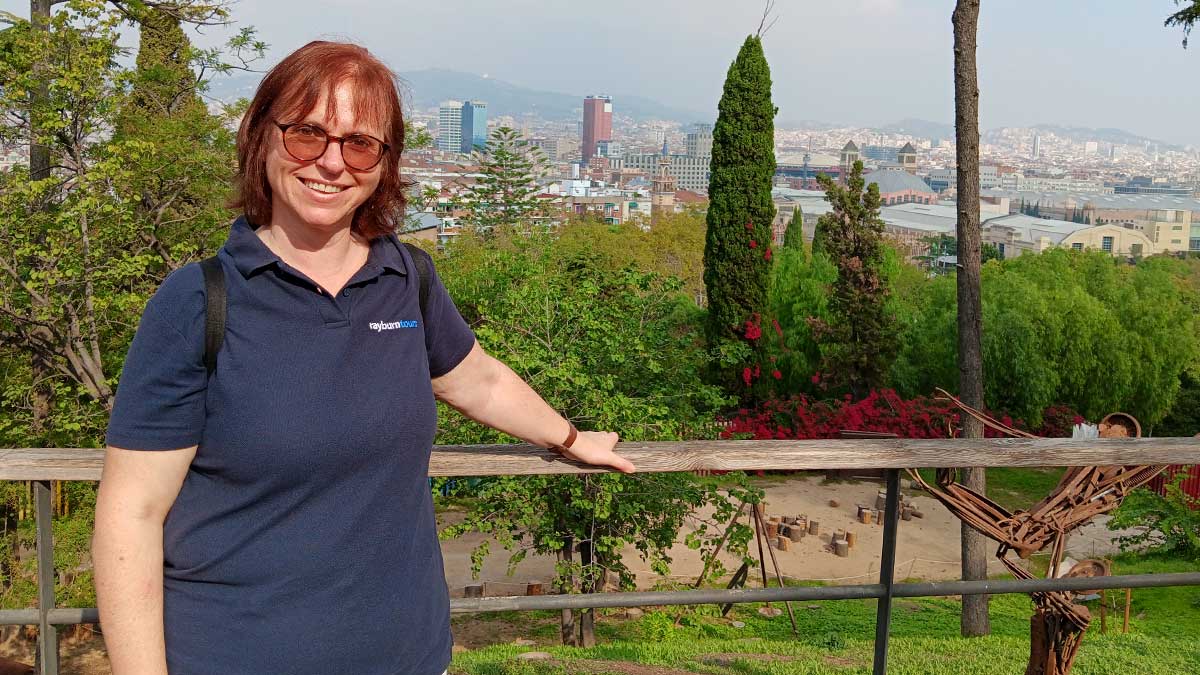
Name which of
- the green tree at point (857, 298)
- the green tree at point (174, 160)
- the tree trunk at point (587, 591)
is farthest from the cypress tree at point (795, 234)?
the tree trunk at point (587, 591)

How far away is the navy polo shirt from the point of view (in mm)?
1323

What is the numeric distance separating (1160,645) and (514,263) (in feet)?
18.3

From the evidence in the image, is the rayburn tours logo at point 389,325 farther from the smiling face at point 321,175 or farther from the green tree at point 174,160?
the green tree at point 174,160

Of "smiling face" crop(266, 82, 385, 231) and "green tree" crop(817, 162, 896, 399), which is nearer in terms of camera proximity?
"smiling face" crop(266, 82, 385, 231)

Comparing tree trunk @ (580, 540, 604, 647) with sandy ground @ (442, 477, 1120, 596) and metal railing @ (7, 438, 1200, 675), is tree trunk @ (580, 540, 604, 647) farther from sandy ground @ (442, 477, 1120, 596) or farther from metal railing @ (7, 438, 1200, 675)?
metal railing @ (7, 438, 1200, 675)

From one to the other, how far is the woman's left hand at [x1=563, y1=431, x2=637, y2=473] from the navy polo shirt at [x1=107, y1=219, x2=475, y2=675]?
2.04 feet

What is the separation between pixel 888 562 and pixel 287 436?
1490 millimetres

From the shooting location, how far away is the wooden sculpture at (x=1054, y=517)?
2529mm

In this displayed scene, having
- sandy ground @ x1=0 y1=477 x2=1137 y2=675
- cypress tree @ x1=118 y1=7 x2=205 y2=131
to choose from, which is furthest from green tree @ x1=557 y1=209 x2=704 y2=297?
cypress tree @ x1=118 y1=7 x2=205 y2=131

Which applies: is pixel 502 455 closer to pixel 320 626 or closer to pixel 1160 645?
pixel 320 626

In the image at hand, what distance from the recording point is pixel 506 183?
28000 mm

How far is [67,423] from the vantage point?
10602 millimetres

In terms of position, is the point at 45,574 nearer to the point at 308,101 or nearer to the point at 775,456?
the point at 308,101

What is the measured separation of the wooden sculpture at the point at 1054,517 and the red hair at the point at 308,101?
1.60 m
